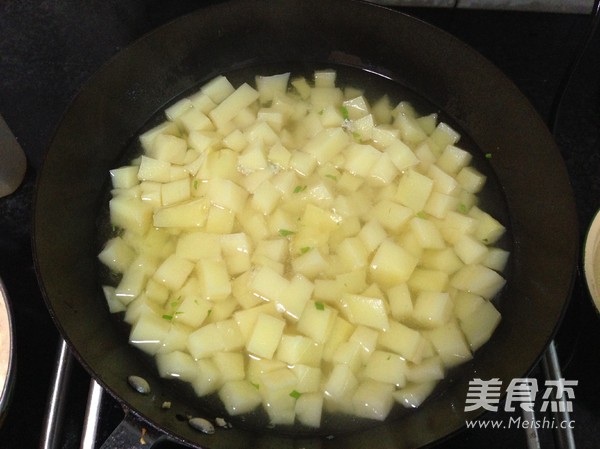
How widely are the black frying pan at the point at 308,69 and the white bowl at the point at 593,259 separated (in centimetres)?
9

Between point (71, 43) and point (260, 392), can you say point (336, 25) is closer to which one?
point (71, 43)

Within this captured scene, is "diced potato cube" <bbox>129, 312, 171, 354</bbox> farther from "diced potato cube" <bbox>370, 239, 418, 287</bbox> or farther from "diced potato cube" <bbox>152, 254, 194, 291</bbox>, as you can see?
"diced potato cube" <bbox>370, 239, 418, 287</bbox>

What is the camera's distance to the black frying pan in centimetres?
114

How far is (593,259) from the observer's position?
1.29 m

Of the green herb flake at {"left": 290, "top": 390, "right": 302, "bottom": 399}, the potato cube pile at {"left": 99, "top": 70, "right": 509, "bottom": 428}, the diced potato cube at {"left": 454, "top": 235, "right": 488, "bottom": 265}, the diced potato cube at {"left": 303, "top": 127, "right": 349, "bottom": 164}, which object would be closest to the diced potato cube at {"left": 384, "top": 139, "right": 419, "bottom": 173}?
the potato cube pile at {"left": 99, "top": 70, "right": 509, "bottom": 428}

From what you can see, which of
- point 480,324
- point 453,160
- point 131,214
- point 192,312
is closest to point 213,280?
point 192,312

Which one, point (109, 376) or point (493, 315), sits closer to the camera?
point (109, 376)

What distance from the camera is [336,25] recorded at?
1.56 m

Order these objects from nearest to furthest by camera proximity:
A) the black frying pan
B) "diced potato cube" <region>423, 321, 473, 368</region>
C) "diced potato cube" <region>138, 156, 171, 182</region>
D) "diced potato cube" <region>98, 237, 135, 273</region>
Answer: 1. the black frying pan
2. "diced potato cube" <region>423, 321, 473, 368</region>
3. "diced potato cube" <region>98, 237, 135, 273</region>
4. "diced potato cube" <region>138, 156, 171, 182</region>

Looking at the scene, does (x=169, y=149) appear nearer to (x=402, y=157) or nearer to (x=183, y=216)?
(x=183, y=216)

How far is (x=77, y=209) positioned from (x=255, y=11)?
0.73 m

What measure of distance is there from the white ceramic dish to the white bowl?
1.29 metres

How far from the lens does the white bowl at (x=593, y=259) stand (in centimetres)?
123

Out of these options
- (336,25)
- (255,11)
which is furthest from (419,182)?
(255,11)
